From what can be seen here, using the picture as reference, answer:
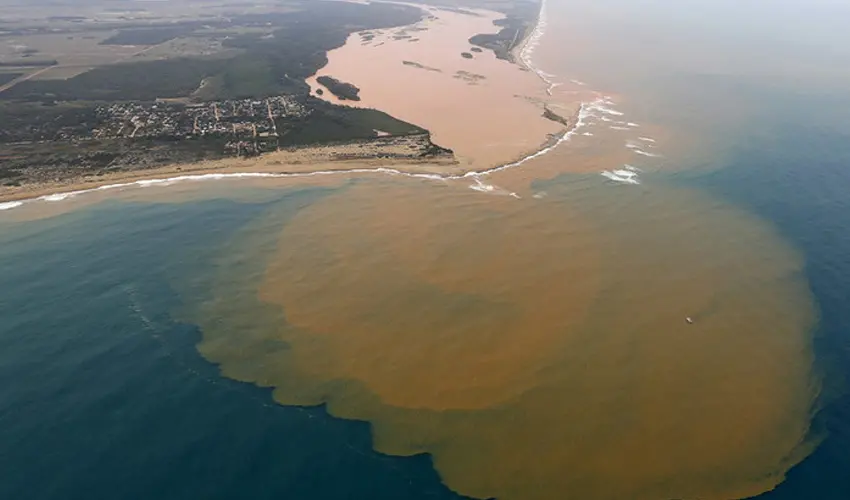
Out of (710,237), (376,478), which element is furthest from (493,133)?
(376,478)

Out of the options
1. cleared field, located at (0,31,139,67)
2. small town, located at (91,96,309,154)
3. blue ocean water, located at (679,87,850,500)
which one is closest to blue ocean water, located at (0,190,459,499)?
blue ocean water, located at (679,87,850,500)

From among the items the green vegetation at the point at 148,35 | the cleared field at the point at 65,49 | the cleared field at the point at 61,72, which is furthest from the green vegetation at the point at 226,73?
the cleared field at the point at 65,49

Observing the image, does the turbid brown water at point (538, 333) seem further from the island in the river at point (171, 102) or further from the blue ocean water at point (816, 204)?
the island in the river at point (171, 102)

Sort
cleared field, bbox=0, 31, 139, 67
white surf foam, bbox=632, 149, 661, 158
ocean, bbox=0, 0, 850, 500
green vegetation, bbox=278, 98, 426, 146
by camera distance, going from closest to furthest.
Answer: ocean, bbox=0, 0, 850, 500 → white surf foam, bbox=632, 149, 661, 158 → green vegetation, bbox=278, 98, 426, 146 → cleared field, bbox=0, 31, 139, 67

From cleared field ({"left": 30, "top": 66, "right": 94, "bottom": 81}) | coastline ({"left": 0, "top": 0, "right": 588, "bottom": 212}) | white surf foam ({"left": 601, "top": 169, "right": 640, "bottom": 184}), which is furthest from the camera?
cleared field ({"left": 30, "top": 66, "right": 94, "bottom": 81})

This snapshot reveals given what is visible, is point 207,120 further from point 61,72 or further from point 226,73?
point 61,72

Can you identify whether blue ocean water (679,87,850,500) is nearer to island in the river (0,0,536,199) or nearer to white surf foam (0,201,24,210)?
island in the river (0,0,536,199)
